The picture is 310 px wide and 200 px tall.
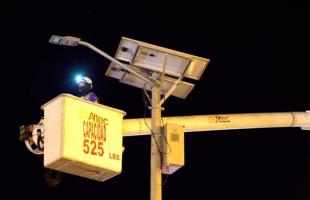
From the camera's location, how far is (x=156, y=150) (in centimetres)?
1258

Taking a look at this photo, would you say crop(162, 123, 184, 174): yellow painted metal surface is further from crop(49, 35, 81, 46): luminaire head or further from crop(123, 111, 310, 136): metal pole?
crop(49, 35, 81, 46): luminaire head

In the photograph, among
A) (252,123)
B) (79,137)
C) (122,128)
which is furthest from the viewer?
(252,123)

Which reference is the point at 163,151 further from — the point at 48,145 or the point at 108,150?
the point at 48,145

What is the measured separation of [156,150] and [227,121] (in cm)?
187

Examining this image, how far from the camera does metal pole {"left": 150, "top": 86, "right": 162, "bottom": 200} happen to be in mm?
12234

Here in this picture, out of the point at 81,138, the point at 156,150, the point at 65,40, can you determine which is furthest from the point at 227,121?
the point at 81,138

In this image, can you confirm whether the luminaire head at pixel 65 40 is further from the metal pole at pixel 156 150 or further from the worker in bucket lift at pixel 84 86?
the metal pole at pixel 156 150

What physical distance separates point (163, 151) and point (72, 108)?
2.21 metres

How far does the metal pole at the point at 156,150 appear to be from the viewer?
12234 mm

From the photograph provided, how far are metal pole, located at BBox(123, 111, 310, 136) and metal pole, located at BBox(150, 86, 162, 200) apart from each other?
24cm

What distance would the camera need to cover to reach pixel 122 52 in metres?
13.5

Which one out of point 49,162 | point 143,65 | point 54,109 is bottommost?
point 49,162

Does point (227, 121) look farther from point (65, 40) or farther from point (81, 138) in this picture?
point (81, 138)

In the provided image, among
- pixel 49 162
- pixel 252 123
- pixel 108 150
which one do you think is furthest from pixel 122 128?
pixel 252 123
